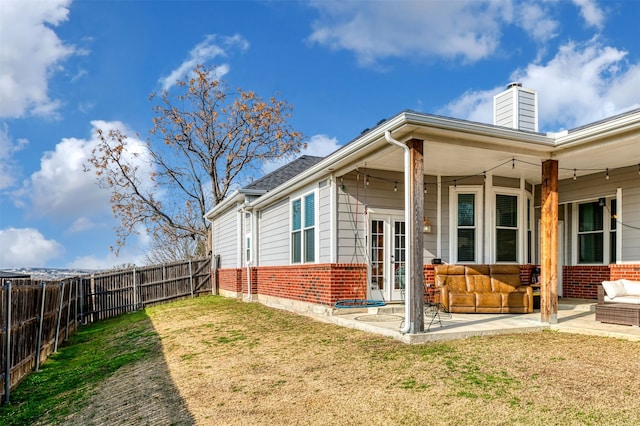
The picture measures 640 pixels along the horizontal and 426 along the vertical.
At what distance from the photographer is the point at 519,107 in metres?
10.1

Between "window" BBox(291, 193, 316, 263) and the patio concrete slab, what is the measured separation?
6.43 ft

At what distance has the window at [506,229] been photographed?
9.77 meters

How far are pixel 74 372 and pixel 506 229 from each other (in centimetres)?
850

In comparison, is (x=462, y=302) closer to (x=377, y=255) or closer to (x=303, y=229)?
(x=377, y=255)

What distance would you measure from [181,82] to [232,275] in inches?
527

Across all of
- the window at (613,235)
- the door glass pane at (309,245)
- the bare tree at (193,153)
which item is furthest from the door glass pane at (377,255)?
the bare tree at (193,153)

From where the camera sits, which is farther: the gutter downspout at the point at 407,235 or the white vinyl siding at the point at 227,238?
the white vinyl siding at the point at 227,238

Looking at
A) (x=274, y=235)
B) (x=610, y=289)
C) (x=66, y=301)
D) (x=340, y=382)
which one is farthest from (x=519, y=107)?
(x=66, y=301)

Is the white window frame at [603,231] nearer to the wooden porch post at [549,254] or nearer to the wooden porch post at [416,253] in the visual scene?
the wooden porch post at [549,254]

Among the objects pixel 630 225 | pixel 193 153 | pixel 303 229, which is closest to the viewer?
pixel 630 225

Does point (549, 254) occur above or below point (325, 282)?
above

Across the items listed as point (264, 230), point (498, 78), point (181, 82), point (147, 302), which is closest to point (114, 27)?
point (264, 230)

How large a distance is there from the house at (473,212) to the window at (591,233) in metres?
0.02

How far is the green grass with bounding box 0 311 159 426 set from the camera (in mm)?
5500
